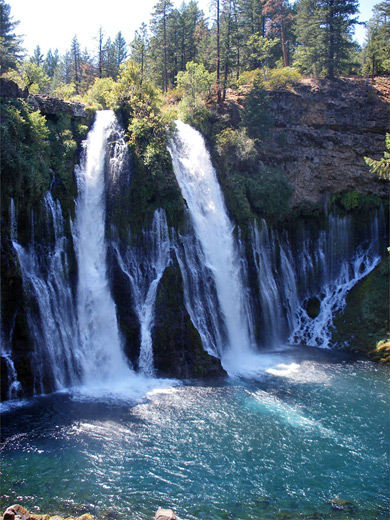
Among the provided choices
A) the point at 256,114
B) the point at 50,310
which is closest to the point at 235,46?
the point at 256,114

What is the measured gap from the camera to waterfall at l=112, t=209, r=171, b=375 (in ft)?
64.5

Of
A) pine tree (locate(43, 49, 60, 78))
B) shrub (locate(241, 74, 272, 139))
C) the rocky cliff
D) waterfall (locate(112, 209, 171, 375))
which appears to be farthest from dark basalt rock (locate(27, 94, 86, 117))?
pine tree (locate(43, 49, 60, 78))

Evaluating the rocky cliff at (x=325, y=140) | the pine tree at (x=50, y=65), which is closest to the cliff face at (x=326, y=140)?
the rocky cliff at (x=325, y=140)

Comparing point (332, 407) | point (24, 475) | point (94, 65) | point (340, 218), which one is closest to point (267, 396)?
point (332, 407)

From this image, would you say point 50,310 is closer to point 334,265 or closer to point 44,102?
point 44,102

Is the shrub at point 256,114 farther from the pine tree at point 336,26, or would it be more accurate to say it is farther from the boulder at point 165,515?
the boulder at point 165,515

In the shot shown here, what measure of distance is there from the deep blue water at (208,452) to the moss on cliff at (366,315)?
20.3 feet

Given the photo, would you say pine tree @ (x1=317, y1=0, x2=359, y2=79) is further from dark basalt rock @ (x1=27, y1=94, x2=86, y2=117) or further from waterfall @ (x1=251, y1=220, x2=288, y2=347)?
dark basalt rock @ (x1=27, y1=94, x2=86, y2=117)

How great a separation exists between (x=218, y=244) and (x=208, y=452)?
12.7 metres

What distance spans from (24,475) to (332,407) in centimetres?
1107

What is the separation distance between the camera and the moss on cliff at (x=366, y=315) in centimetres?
2477

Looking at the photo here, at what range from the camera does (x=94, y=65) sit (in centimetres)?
5847

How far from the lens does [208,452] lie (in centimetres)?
1351

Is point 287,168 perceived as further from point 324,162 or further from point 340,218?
point 340,218
